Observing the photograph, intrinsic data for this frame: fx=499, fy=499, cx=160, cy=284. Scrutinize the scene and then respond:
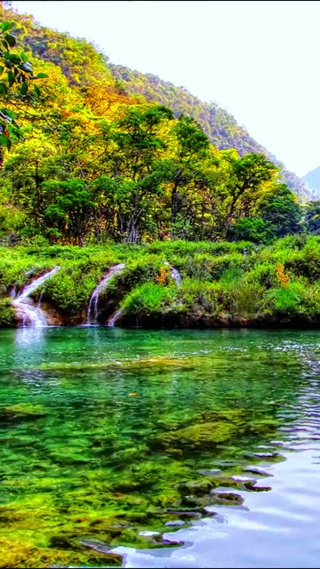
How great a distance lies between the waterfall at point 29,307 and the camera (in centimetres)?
1809

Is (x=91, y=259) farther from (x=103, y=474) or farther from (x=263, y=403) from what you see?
(x=103, y=474)

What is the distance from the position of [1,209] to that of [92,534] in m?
27.4

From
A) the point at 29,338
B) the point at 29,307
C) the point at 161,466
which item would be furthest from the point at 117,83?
the point at 161,466

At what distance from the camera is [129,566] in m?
2.23

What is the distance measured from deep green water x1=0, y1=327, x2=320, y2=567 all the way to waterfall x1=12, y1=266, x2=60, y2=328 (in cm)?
1030

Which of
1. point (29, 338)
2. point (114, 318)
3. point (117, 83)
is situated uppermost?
point (117, 83)

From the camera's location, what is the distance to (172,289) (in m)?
18.0

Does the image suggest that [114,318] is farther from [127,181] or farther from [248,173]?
[248,173]

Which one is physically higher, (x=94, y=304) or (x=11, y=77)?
(x=11, y=77)

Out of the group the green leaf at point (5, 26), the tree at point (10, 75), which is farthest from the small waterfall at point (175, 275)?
the green leaf at point (5, 26)

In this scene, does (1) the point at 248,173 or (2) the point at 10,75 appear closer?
(2) the point at 10,75

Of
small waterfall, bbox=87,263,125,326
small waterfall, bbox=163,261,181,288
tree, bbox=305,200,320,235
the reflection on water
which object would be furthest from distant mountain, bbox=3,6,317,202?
the reflection on water

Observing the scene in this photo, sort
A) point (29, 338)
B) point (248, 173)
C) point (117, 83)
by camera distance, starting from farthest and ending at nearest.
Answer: point (117, 83), point (248, 173), point (29, 338)

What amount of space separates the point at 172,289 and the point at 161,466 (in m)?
14.4
